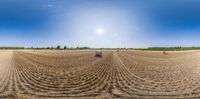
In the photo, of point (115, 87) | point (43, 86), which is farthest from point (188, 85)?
point (43, 86)

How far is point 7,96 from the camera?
834cm

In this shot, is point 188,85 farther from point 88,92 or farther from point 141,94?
point 88,92

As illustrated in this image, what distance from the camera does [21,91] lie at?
363 inches

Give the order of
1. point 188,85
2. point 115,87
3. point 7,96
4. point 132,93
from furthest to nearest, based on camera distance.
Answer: point 188,85, point 115,87, point 132,93, point 7,96

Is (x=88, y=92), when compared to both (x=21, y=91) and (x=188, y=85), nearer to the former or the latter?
(x=21, y=91)

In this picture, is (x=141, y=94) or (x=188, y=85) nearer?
(x=141, y=94)

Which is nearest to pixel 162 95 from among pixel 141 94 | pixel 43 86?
pixel 141 94

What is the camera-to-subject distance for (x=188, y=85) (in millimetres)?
10852

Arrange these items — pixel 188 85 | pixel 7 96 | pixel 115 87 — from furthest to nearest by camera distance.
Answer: pixel 188 85, pixel 115 87, pixel 7 96

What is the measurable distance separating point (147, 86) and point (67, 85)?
363 centimetres

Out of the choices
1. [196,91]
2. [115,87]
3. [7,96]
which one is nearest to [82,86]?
[115,87]

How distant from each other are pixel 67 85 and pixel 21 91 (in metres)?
2.16

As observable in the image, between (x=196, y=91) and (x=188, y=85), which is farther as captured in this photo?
(x=188, y=85)

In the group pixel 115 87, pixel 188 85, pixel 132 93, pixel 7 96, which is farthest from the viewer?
pixel 188 85
